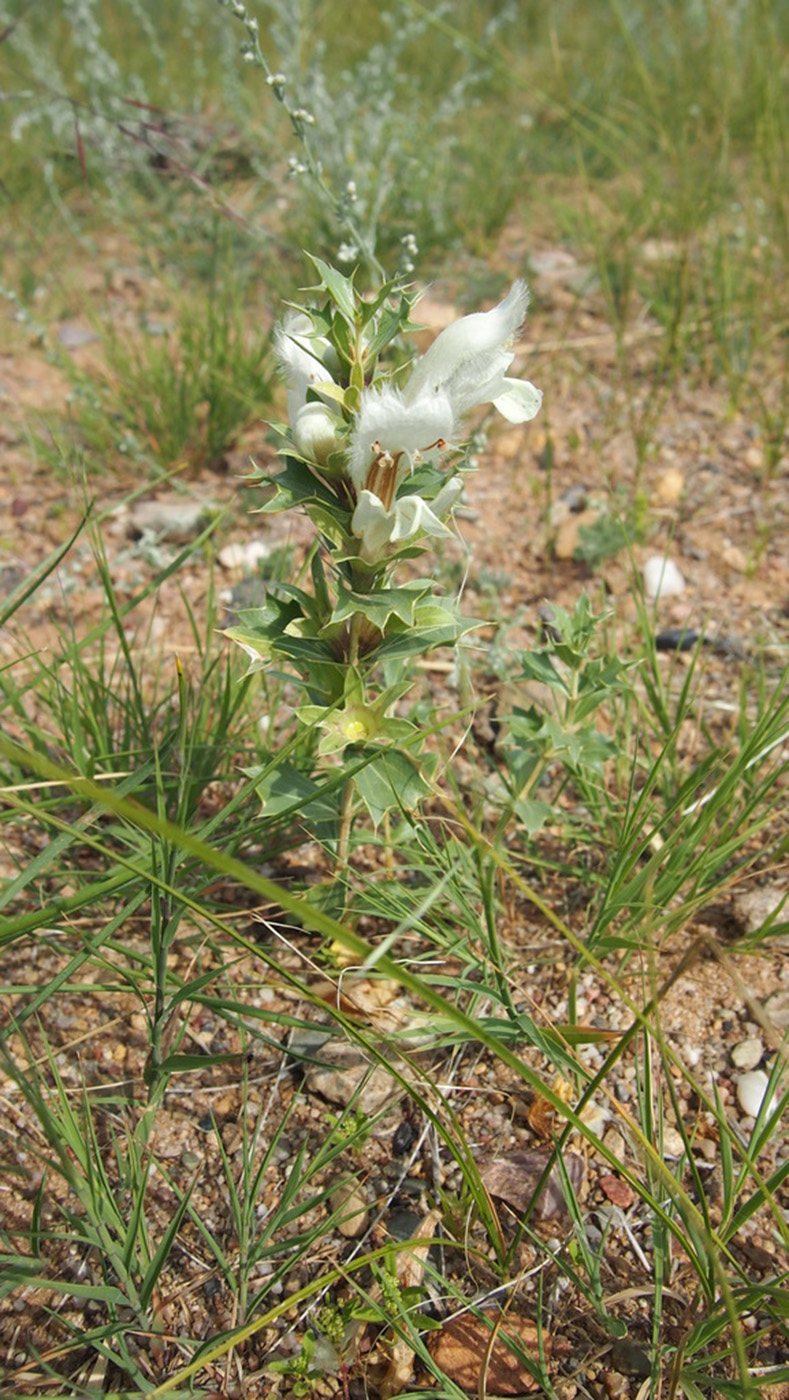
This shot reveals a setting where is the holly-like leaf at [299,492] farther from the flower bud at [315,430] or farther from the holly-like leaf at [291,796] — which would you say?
the holly-like leaf at [291,796]

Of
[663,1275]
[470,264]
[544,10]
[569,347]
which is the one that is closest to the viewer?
[663,1275]

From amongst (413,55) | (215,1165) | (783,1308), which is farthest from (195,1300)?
(413,55)

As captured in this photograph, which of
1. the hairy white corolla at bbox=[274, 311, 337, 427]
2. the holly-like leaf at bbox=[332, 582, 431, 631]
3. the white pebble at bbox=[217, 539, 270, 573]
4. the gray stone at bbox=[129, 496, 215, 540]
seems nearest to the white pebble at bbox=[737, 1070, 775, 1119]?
the holly-like leaf at bbox=[332, 582, 431, 631]

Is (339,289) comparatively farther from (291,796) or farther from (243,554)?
(243,554)

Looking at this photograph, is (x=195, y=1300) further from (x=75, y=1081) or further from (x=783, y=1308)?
(x=783, y=1308)

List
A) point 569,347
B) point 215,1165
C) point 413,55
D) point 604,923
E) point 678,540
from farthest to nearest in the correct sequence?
point 413,55 → point 569,347 → point 678,540 → point 604,923 → point 215,1165

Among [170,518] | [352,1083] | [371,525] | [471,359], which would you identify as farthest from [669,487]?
[352,1083]
